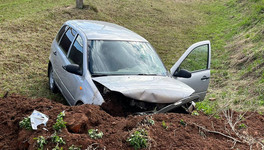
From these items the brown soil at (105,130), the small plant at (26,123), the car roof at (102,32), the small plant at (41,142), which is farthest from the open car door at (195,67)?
the small plant at (41,142)

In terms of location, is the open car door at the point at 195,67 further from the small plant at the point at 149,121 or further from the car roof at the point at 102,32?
the small plant at the point at 149,121

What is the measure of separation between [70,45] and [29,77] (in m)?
2.69

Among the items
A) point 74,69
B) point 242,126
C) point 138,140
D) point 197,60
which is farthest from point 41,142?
point 197,60

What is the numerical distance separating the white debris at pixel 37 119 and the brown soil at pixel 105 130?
6 centimetres

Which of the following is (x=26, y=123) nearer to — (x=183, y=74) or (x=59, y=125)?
(x=59, y=125)

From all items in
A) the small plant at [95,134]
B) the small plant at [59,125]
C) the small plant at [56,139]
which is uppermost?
the small plant at [59,125]

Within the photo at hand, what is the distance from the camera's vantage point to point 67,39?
7.08 metres

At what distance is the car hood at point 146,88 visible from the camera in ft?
16.3

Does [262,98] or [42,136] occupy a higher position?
[42,136]

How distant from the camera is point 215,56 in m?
12.7

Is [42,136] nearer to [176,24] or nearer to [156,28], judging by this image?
[156,28]

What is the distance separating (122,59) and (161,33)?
11.2 meters

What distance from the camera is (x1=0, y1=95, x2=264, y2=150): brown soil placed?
3742 millimetres

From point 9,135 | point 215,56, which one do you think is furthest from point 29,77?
point 215,56
